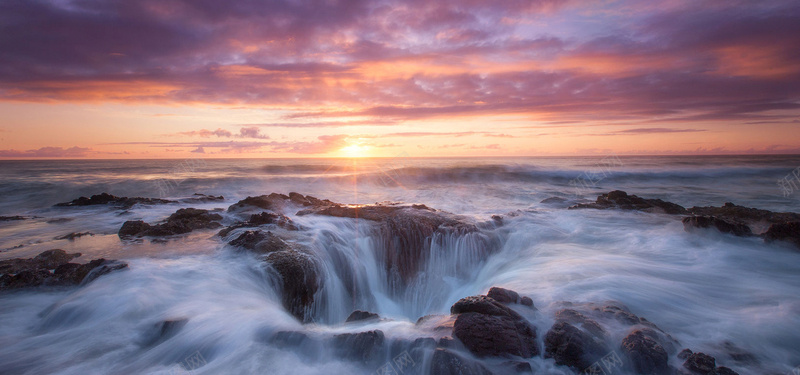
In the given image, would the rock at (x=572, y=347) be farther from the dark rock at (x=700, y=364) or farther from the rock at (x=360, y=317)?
the rock at (x=360, y=317)

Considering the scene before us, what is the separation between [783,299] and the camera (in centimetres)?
480

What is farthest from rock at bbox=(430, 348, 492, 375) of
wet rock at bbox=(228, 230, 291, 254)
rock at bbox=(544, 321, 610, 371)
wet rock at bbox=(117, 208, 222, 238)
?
wet rock at bbox=(117, 208, 222, 238)

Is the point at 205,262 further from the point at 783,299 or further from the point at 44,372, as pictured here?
the point at 783,299

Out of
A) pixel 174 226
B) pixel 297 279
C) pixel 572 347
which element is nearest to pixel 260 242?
pixel 297 279

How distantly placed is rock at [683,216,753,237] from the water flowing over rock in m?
11.6

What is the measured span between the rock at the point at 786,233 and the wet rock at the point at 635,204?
362 centimetres

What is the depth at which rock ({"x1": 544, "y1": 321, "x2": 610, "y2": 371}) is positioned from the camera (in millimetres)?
3352

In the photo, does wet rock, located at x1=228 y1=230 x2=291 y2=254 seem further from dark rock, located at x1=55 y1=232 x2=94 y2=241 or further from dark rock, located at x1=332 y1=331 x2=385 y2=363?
dark rock, located at x1=55 y1=232 x2=94 y2=241

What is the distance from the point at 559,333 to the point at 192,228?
8.31m

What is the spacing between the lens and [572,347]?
3.42 metres

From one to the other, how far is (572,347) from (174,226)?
843 centimetres

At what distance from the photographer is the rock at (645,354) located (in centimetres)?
324

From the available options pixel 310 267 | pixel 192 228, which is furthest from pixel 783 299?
pixel 192 228

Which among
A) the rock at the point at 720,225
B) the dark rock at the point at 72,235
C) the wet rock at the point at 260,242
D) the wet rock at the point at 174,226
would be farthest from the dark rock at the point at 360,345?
the rock at the point at 720,225
